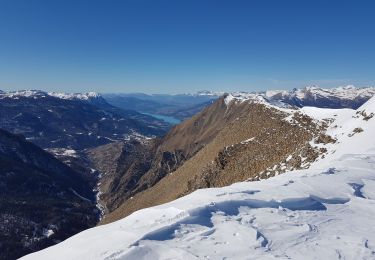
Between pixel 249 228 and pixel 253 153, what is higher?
pixel 249 228

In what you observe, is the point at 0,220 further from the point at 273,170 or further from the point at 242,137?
the point at 273,170

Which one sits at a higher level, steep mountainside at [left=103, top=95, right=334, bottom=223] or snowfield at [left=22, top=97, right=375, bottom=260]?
snowfield at [left=22, top=97, right=375, bottom=260]

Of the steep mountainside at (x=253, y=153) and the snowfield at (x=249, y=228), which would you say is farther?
the steep mountainside at (x=253, y=153)

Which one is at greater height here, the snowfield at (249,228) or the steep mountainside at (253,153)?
the snowfield at (249,228)

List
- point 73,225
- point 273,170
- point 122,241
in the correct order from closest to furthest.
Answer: point 122,241, point 273,170, point 73,225

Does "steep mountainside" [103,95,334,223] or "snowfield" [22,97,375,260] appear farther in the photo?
"steep mountainside" [103,95,334,223]

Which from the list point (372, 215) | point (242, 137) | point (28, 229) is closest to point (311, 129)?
point (242, 137)

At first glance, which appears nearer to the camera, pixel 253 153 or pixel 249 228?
pixel 249 228

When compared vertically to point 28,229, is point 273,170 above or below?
above
